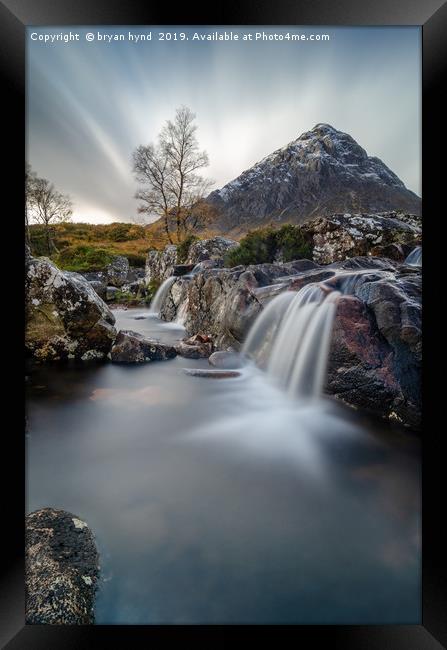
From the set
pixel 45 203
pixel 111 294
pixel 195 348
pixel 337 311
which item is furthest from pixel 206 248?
pixel 45 203

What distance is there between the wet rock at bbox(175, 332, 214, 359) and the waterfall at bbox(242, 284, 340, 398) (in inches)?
23.9

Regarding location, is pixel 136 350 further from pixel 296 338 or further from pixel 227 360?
pixel 296 338

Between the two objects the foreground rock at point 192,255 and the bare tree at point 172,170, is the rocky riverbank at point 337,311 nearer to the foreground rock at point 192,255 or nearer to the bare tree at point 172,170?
the bare tree at point 172,170

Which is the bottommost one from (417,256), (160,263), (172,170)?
(417,256)

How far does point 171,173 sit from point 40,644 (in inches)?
117

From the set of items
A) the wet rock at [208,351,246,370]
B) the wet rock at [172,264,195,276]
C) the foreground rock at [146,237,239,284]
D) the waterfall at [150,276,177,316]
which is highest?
the foreground rock at [146,237,239,284]

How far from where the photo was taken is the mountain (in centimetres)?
213

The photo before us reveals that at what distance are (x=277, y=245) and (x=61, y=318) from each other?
337 centimetres

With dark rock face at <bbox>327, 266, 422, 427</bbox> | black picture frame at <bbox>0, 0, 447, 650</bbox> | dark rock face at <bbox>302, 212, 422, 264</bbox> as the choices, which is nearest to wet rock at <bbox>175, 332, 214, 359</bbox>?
dark rock face at <bbox>327, 266, 422, 427</bbox>

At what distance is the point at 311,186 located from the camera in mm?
3104

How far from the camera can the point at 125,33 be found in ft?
5.27

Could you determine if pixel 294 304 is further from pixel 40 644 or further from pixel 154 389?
pixel 40 644

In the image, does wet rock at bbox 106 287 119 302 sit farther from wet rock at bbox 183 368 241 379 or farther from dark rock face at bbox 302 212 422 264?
dark rock face at bbox 302 212 422 264
